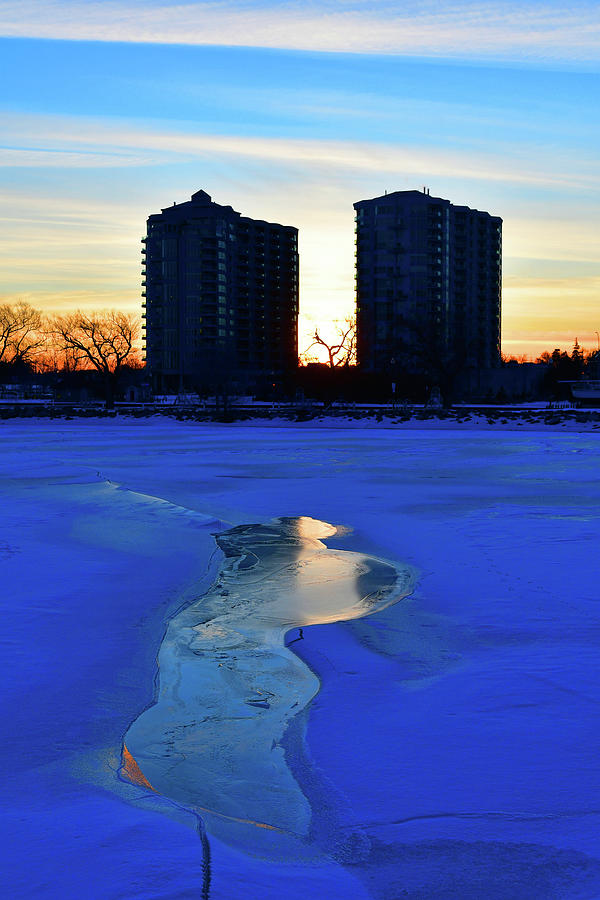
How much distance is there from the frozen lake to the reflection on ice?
3 cm

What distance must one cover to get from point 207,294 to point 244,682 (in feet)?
583

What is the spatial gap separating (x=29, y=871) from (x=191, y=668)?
3.12 meters

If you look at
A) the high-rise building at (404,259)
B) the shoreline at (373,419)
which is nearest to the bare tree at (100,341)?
the shoreline at (373,419)

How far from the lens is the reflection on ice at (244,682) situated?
15.2ft

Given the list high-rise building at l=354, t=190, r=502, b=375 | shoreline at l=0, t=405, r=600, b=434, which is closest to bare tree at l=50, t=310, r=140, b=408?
shoreline at l=0, t=405, r=600, b=434

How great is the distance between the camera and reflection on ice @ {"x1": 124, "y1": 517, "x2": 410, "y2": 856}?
4633mm

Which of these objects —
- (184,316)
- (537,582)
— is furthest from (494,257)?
(537,582)

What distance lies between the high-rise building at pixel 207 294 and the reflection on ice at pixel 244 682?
161211mm

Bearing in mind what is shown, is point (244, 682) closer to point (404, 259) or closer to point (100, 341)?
point (100, 341)

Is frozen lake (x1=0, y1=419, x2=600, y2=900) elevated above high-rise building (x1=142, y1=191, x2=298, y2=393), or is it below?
below

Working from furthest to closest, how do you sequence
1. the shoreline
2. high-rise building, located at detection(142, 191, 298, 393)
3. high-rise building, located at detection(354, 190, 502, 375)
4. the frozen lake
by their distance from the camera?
high-rise building, located at detection(142, 191, 298, 393) < high-rise building, located at detection(354, 190, 502, 375) < the shoreline < the frozen lake

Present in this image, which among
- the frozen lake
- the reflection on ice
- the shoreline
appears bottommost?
the reflection on ice

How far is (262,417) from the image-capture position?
222 ft

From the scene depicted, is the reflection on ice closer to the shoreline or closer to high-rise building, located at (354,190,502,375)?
the shoreline
